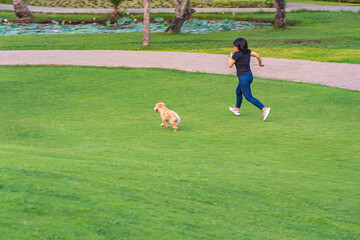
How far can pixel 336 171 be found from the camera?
7152 millimetres

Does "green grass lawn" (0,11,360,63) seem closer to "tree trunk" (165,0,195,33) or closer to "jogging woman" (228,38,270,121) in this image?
"tree trunk" (165,0,195,33)

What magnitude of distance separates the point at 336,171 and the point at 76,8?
33432 mm

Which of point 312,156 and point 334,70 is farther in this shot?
point 334,70

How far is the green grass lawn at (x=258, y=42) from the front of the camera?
65.0 ft

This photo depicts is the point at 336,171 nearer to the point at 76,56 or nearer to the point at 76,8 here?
the point at 76,56

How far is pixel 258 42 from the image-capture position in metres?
22.8

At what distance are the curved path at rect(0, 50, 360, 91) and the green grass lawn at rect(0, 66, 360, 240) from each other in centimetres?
165

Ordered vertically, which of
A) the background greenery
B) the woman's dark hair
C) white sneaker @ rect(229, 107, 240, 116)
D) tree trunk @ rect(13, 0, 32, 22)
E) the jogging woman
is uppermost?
the woman's dark hair

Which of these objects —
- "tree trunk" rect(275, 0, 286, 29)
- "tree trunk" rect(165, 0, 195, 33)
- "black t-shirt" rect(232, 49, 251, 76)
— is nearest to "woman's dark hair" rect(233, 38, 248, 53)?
"black t-shirt" rect(232, 49, 251, 76)

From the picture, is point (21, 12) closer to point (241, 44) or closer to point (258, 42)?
point (258, 42)

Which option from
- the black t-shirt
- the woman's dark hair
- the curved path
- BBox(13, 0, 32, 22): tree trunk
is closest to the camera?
the woman's dark hair

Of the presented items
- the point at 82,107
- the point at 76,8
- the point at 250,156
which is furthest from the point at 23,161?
the point at 76,8

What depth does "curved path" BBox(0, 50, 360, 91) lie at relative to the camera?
15289mm

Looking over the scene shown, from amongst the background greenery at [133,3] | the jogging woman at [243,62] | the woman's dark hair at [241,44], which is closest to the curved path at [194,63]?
the jogging woman at [243,62]
